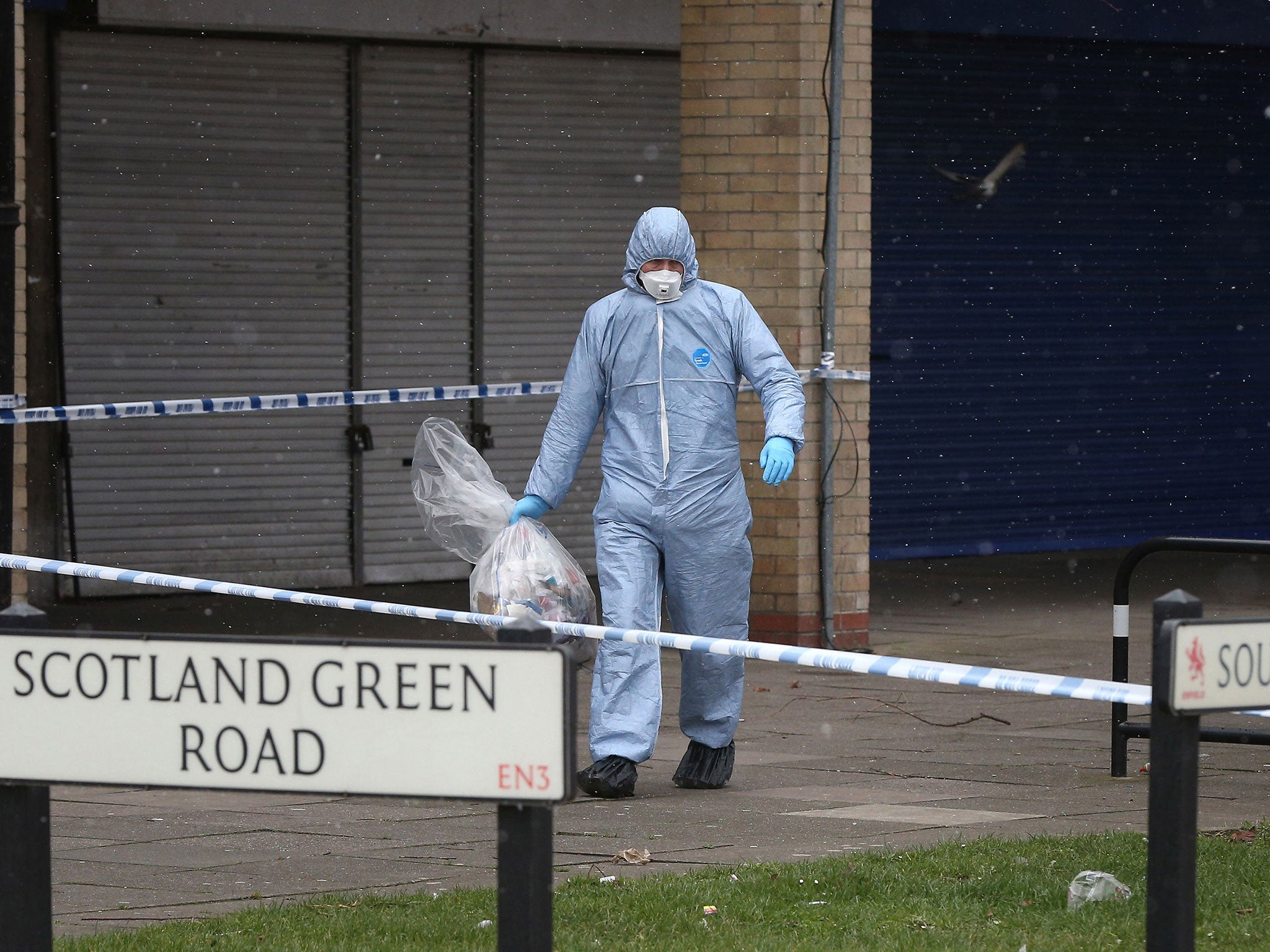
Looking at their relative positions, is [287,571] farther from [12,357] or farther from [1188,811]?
[1188,811]

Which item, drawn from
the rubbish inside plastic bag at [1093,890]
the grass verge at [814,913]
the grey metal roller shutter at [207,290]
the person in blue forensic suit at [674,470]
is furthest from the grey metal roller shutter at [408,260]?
the rubbish inside plastic bag at [1093,890]

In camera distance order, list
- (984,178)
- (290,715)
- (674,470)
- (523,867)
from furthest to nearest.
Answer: (984,178) < (674,470) < (290,715) < (523,867)

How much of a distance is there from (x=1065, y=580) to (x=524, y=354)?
386cm

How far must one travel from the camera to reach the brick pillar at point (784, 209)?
11.5 metres

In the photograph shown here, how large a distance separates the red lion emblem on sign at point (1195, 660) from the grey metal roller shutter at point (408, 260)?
10.8 m

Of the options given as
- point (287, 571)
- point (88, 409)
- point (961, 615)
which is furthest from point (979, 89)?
point (88, 409)

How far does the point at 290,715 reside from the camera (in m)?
3.85

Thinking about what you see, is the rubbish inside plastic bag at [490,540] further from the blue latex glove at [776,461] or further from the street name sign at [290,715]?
the street name sign at [290,715]

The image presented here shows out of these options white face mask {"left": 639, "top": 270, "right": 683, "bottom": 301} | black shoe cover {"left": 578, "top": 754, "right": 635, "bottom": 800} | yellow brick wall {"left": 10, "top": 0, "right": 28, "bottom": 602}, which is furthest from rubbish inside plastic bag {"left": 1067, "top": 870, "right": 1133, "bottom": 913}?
yellow brick wall {"left": 10, "top": 0, "right": 28, "bottom": 602}

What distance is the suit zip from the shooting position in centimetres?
797

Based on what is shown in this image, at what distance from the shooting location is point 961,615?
13555 mm

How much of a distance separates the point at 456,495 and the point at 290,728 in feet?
15.2

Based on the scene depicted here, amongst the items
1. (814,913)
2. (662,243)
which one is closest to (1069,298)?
(662,243)

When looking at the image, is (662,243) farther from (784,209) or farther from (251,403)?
(251,403)
